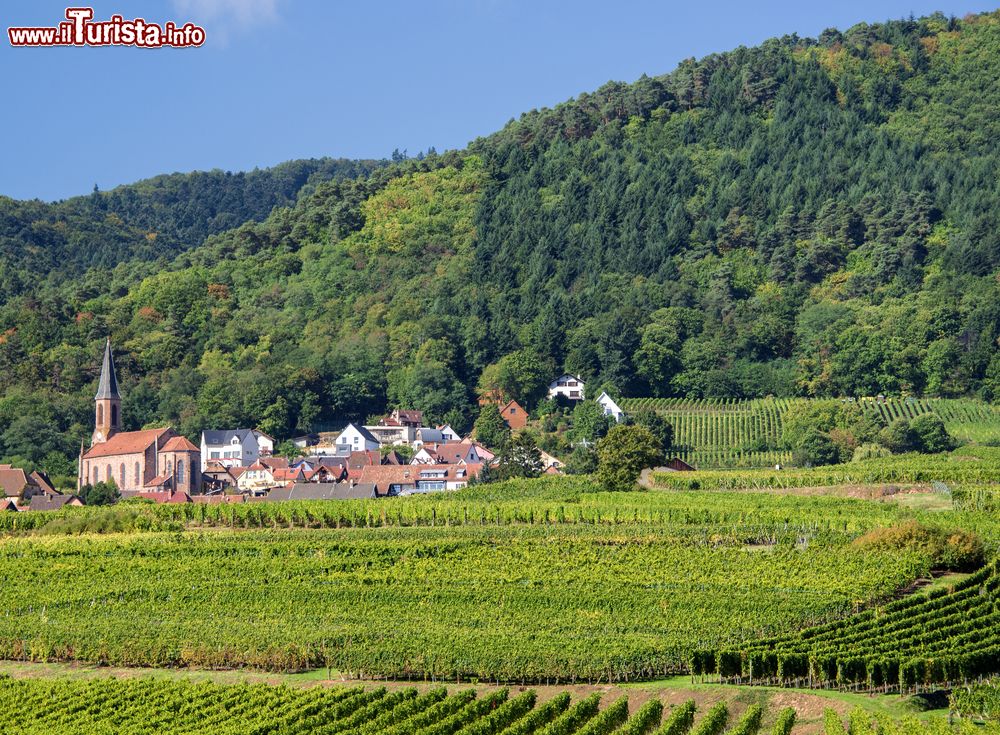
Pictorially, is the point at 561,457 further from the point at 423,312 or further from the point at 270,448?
the point at 423,312

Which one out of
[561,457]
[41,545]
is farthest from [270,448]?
[41,545]

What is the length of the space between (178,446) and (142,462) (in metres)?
3.19

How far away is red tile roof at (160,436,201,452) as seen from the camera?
4284 inches

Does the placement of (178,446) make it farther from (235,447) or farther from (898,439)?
(898,439)

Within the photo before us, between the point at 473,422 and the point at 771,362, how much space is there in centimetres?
2291

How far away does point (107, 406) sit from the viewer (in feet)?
387

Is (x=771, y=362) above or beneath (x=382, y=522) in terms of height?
above

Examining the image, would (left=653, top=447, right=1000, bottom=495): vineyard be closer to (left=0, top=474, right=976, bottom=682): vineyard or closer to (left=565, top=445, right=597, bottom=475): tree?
(left=0, top=474, right=976, bottom=682): vineyard

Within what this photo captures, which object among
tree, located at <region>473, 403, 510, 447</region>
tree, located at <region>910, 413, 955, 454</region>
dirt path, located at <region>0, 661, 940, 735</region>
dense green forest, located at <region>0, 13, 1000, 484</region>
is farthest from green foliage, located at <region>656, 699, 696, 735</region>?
dense green forest, located at <region>0, 13, 1000, 484</region>

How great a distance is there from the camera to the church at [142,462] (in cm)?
10806

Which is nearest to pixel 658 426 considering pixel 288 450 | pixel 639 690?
pixel 288 450

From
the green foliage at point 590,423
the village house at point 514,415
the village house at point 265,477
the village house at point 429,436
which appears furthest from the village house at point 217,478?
the green foliage at point 590,423

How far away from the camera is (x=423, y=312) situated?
456ft

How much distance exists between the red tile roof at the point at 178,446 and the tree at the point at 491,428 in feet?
65.3
